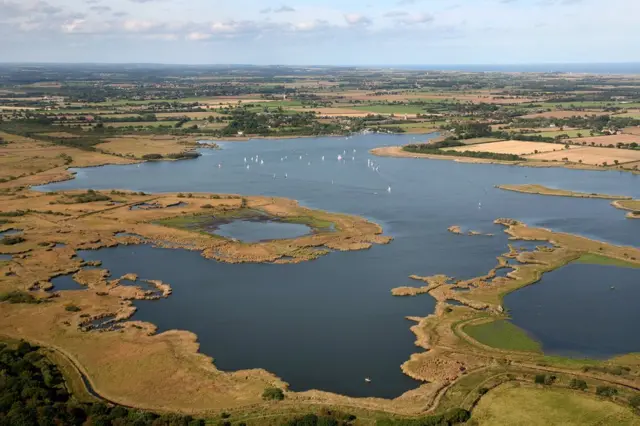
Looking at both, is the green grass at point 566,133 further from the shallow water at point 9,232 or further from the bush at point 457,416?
the bush at point 457,416

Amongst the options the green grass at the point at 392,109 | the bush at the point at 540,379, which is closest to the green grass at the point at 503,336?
the bush at the point at 540,379

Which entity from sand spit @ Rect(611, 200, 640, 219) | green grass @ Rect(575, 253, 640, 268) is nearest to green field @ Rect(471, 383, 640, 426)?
green grass @ Rect(575, 253, 640, 268)

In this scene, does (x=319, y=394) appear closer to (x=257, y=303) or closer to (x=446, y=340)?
(x=446, y=340)

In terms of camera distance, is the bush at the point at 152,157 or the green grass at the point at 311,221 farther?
the bush at the point at 152,157

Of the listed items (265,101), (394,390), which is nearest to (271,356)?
(394,390)

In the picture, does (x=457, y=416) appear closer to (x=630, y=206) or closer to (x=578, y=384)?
(x=578, y=384)

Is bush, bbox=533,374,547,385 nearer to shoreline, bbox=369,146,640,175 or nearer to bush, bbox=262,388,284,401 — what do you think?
bush, bbox=262,388,284,401
